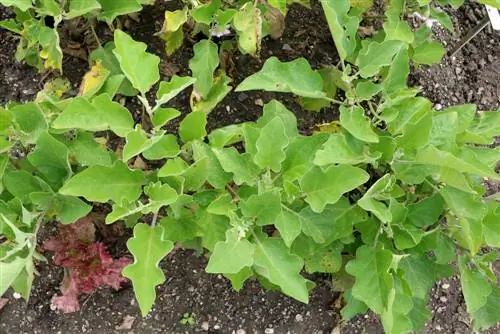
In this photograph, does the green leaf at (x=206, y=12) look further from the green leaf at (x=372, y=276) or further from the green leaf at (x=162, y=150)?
the green leaf at (x=372, y=276)

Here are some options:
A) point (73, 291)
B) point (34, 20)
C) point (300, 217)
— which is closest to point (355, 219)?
point (300, 217)

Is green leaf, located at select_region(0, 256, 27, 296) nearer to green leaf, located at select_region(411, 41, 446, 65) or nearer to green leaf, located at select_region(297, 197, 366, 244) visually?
green leaf, located at select_region(297, 197, 366, 244)

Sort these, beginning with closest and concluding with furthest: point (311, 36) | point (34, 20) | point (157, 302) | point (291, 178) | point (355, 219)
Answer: point (291, 178)
point (355, 219)
point (34, 20)
point (157, 302)
point (311, 36)

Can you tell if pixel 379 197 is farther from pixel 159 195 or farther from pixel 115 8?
pixel 115 8

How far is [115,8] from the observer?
2049 mm

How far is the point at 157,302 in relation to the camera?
2348 millimetres

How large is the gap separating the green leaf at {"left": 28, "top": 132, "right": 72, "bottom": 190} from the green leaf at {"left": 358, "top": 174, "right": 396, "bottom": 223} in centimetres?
75

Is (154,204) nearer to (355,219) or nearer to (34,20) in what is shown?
(355,219)

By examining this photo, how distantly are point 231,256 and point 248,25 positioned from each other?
2.40 ft

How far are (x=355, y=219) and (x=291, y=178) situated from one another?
276 millimetres

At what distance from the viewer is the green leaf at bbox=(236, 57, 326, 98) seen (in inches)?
72.6

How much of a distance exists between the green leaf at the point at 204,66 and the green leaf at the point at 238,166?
43 centimetres

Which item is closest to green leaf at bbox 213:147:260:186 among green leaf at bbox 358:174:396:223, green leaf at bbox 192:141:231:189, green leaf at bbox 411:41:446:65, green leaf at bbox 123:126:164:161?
green leaf at bbox 192:141:231:189

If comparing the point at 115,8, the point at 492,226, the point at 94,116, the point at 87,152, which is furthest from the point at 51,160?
the point at 492,226
